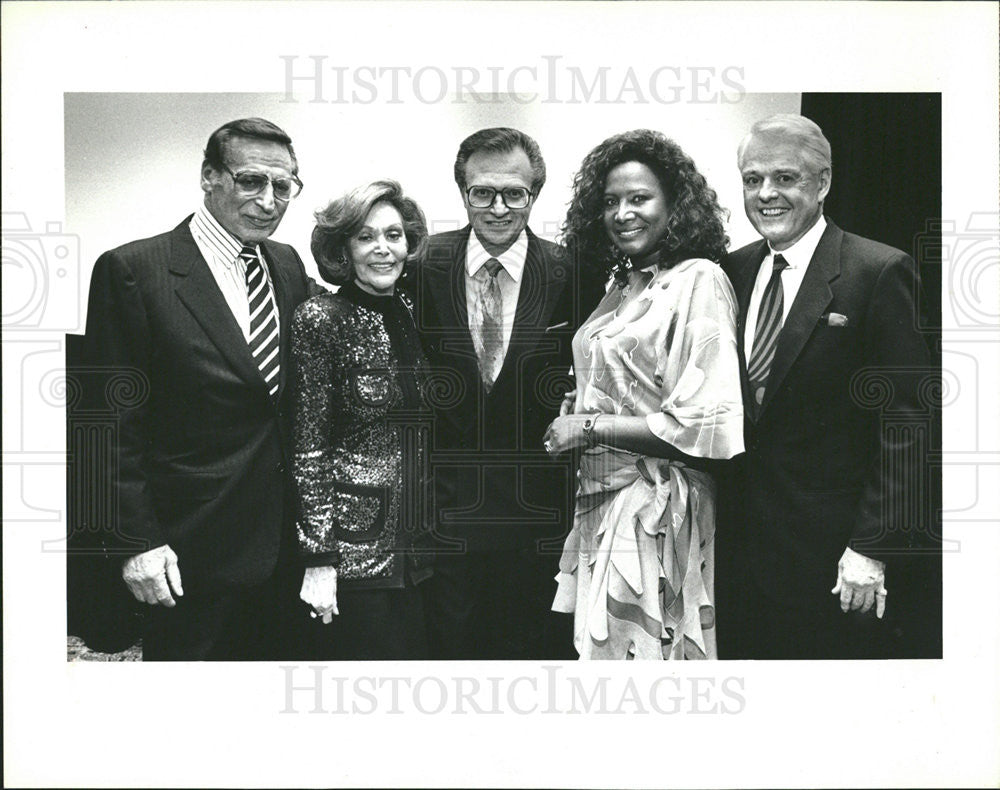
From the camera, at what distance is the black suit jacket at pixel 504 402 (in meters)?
3.93

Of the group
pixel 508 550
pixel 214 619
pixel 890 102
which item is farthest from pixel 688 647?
pixel 890 102

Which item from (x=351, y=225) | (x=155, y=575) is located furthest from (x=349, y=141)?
(x=155, y=575)

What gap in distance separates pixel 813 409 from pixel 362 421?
64.6 inches

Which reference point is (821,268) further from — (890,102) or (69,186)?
(69,186)

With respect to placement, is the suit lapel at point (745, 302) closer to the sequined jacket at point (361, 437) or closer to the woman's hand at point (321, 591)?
the sequined jacket at point (361, 437)

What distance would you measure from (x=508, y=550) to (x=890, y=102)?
219cm

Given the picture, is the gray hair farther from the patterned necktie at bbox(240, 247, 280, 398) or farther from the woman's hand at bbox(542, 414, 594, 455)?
the patterned necktie at bbox(240, 247, 280, 398)

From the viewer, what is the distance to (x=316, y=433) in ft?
12.6

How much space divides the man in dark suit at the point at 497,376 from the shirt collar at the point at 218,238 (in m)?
0.70

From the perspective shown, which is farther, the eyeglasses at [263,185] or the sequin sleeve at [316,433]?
the eyeglasses at [263,185]

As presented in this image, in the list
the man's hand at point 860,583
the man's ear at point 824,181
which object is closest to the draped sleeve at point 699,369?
the man's ear at point 824,181

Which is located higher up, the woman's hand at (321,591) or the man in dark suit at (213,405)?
the man in dark suit at (213,405)

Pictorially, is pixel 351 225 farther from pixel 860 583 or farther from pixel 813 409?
pixel 860 583

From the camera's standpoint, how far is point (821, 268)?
12.9ft
